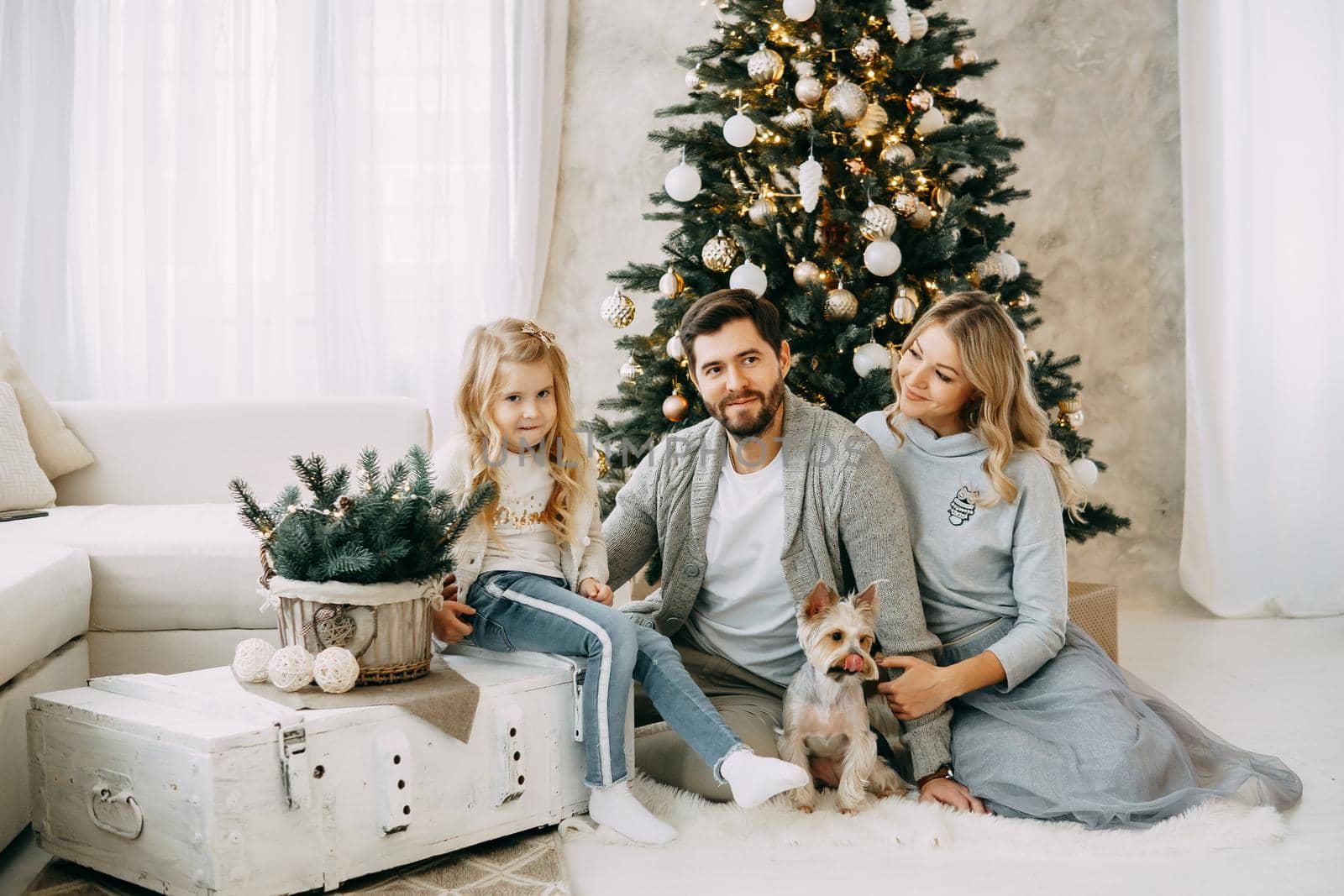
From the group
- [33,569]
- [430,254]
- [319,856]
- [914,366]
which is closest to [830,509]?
[914,366]

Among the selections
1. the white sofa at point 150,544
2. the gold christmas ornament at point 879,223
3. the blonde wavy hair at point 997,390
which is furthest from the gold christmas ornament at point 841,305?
the white sofa at point 150,544

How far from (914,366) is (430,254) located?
2.06m

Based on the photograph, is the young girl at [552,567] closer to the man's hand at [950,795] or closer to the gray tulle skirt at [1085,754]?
the man's hand at [950,795]

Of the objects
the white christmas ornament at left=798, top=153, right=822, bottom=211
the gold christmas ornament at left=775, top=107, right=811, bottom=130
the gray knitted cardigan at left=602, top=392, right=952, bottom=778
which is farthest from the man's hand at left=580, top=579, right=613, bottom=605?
the gold christmas ornament at left=775, top=107, right=811, bottom=130

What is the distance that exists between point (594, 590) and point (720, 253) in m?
1.04

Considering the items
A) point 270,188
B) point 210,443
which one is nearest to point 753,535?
point 210,443

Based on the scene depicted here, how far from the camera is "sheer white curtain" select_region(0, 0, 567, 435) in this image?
3457 mm

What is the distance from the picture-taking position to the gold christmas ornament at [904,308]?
8.61 ft

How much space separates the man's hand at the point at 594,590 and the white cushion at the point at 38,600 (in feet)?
3.04

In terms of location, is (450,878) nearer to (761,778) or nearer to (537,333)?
(761,778)

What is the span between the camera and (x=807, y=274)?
2.70 m

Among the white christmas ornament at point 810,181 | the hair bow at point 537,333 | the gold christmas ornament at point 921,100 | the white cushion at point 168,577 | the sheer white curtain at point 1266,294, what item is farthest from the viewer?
the sheer white curtain at point 1266,294

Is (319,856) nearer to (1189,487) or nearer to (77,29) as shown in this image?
(77,29)

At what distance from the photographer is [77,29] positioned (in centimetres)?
344
